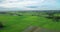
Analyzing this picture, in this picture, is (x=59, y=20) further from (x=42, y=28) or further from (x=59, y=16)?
(x=42, y=28)

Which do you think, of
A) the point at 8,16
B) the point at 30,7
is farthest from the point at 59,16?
the point at 8,16

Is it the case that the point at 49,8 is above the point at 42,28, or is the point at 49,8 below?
above

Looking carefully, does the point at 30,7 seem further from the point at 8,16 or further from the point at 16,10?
the point at 8,16

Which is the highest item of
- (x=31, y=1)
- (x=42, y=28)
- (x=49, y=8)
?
(x=31, y=1)

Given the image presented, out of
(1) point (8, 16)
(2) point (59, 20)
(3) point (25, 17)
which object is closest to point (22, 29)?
(3) point (25, 17)
